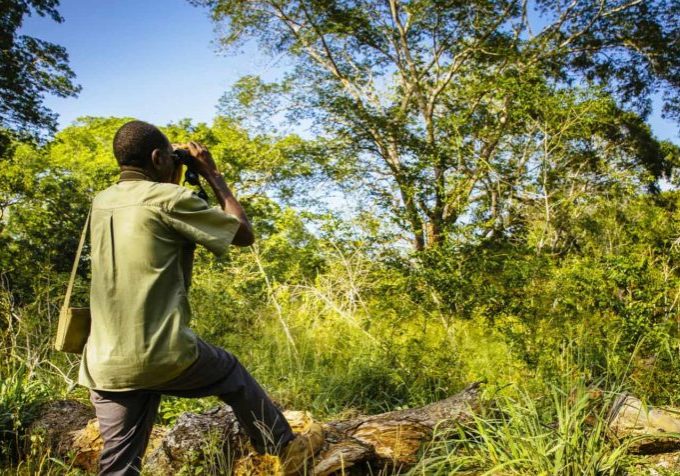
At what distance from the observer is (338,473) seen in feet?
10.2

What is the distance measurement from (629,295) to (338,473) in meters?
3.02

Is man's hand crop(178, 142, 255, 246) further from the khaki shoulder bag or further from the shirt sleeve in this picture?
the khaki shoulder bag

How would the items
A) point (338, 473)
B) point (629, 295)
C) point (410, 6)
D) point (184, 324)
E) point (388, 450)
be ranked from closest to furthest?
point (184, 324)
point (338, 473)
point (388, 450)
point (629, 295)
point (410, 6)

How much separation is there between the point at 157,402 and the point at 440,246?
12.5ft

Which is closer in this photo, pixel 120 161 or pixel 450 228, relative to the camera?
pixel 120 161

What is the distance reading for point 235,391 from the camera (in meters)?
2.67

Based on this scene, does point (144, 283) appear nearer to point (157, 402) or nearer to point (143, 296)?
point (143, 296)

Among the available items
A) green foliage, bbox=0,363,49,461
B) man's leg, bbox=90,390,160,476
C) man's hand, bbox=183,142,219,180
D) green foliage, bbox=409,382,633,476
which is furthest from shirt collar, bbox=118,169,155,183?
green foliage, bbox=0,363,49,461

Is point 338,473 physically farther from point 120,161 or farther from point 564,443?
point 120,161

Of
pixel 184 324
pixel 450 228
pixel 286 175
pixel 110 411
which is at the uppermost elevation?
pixel 286 175

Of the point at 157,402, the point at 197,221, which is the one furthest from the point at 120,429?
the point at 197,221

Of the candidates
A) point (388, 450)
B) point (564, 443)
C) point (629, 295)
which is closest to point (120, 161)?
point (388, 450)

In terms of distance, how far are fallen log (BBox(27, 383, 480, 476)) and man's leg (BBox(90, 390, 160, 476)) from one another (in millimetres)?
539

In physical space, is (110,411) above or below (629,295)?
below
